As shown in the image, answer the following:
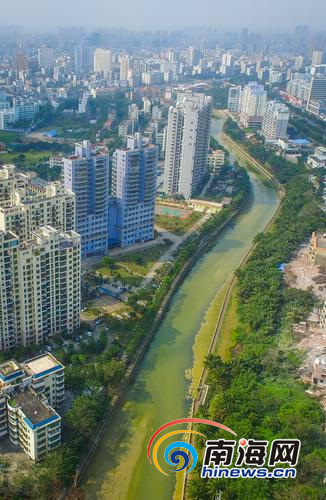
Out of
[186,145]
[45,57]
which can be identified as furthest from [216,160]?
[45,57]

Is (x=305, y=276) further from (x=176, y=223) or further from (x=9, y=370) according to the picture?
(x=9, y=370)

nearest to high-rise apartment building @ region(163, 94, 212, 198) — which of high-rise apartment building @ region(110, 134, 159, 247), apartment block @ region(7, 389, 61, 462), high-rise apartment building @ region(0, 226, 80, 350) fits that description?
high-rise apartment building @ region(110, 134, 159, 247)

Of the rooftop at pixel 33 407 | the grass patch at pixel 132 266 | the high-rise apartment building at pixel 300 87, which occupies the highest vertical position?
the high-rise apartment building at pixel 300 87

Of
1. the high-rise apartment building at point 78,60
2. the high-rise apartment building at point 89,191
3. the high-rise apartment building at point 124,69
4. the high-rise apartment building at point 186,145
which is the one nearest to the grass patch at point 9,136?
the high-rise apartment building at point 186,145

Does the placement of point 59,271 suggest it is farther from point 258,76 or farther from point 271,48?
point 271,48

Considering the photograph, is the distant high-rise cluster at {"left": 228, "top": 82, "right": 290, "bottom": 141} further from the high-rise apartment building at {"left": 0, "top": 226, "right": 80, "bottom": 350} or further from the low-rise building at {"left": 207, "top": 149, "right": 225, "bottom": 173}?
the high-rise apartment building at {"left": 0, "top": 226, "right": 80, "bottom": 350}

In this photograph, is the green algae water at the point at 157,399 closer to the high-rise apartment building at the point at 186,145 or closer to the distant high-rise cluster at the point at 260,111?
the high-rise apartment building at the point at 186,145
